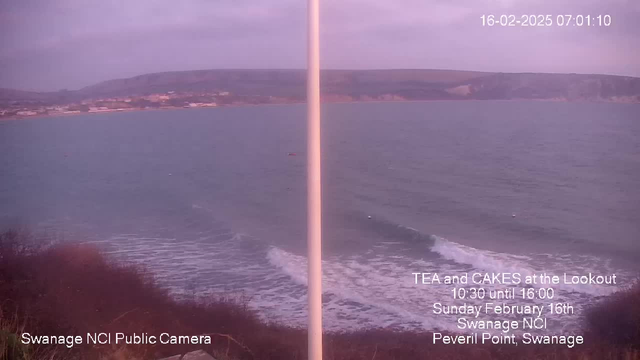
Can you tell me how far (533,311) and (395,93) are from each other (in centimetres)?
223

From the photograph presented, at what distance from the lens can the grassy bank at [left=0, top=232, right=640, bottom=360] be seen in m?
5.10

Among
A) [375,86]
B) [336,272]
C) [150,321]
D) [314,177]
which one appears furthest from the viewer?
[375,86]

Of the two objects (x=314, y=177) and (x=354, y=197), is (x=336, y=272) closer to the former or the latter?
(x=354, y=197)

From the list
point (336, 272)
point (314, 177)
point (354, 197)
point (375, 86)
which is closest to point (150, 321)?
point (336, 272)

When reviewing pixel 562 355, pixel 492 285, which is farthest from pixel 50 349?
pixel 562 355

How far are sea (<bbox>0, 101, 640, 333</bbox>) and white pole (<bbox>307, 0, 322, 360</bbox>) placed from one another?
1042mm

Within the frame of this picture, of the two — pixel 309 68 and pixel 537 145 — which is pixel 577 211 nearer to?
pixel 537 145

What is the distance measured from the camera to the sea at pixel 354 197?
523 centimetres

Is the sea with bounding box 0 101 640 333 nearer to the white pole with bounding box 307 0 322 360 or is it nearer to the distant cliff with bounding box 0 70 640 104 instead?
the distant cliff with bounding box 0 70 640 104

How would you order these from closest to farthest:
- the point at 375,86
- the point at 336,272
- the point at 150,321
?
the point at 150,321
the point at 336,272
the point at 375,86

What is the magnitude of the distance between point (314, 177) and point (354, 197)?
1.39 meters

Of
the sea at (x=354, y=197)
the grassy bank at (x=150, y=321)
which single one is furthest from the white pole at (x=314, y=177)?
the sea at (x=354, y=197)

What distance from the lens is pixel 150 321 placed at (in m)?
5.43

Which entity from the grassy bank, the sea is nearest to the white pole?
the grassy bank
